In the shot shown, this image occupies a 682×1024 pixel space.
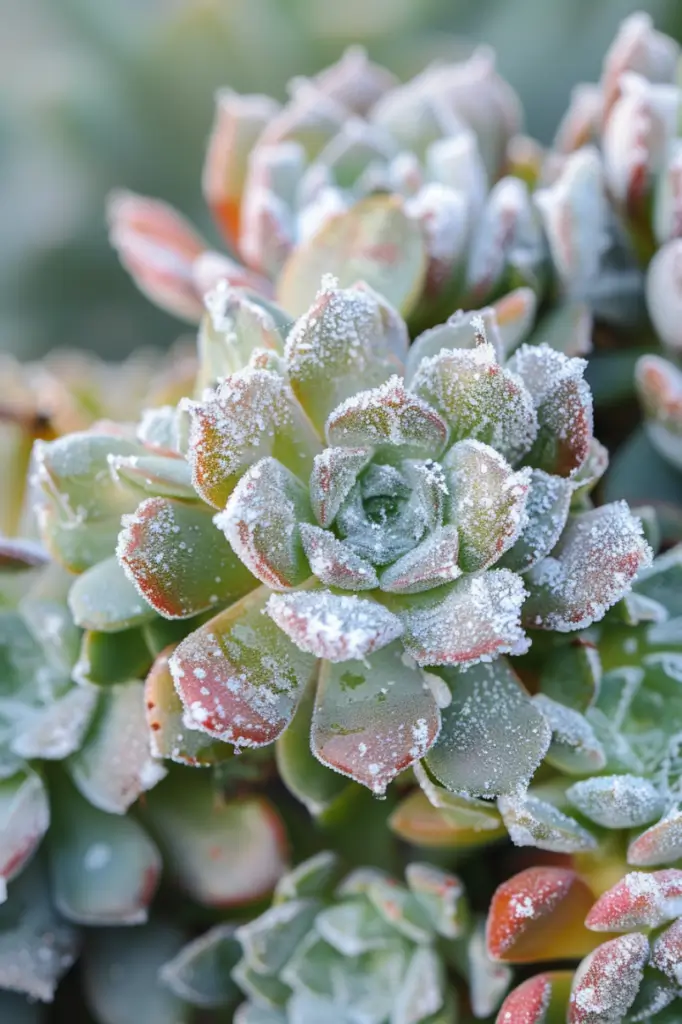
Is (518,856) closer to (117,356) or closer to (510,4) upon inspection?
(117,356)

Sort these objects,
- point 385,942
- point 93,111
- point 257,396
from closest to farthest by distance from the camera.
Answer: point 257,396
point 385,942
point 93,111

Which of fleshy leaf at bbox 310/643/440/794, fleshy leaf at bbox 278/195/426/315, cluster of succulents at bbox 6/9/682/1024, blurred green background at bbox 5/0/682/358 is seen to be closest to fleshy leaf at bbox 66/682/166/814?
cluster of succulents at bbox 6/9/682/1024

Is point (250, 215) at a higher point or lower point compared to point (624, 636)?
higher

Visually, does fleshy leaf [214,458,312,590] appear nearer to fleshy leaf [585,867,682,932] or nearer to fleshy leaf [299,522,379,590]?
fleshy leaf [299,522,379,590]

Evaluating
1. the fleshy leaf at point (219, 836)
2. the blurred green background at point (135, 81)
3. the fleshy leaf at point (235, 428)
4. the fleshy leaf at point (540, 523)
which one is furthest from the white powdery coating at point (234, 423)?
the blurred green background at point (135, 81)

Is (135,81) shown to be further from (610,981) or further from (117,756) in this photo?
(610,981)

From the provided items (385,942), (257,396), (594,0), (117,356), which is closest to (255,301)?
(257,396)

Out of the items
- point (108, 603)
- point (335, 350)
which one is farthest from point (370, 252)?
point (108, 603)

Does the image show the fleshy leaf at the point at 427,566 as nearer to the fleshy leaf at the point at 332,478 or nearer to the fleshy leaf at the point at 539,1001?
the fleshy leaf at the point at 332,478
